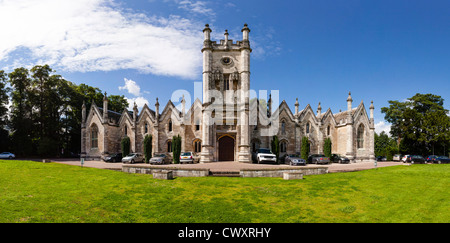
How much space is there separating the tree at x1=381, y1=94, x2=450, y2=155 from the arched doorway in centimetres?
3331

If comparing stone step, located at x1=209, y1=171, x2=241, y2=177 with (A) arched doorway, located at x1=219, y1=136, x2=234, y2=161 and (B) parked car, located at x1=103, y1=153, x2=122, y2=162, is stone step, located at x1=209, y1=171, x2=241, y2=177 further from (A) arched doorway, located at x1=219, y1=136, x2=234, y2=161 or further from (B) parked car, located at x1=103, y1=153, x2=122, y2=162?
(B) parked car, located at x1=103, y1=153, x2=122, y2=162

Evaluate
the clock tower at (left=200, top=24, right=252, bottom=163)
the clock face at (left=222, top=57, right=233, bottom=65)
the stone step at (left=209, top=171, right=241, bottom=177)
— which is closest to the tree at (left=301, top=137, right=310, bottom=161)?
the clock tower at (left=200, top=24, right=252, bottom=163)

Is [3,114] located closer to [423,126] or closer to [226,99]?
[226,99]

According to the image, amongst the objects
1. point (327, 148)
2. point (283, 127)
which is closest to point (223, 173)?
point (283, 127)

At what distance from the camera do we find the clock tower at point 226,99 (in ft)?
100

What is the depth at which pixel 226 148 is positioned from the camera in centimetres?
3169

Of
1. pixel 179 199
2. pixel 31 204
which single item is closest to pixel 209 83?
pixel 179 199

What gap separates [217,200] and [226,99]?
22.8m

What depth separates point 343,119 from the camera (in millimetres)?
39000

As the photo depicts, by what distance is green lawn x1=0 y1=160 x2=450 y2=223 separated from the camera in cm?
831

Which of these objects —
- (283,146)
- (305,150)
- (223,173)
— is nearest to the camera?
(223,173)

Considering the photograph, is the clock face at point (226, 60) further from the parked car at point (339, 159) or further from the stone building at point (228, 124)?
the parked car at point (339, 159)
